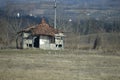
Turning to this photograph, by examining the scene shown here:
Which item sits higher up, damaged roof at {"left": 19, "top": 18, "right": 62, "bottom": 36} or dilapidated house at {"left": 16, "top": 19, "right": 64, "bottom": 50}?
damaged roof at {"left": 19, "top": 18, "right": 62, "bottom": 36}

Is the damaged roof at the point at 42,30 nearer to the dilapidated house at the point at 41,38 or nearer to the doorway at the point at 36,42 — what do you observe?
the dilapidated house at the point at 41,38

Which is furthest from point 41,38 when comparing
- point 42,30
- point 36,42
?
point 42,30

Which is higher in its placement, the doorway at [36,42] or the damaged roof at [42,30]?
the damaged roof at [42,30]

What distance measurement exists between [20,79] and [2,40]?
2337 inches

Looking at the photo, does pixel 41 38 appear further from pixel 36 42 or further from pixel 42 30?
pixel 42 30

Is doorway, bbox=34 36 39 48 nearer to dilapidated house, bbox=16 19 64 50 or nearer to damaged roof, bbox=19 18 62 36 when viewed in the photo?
dilapidated house, bbox=16 19 64 50

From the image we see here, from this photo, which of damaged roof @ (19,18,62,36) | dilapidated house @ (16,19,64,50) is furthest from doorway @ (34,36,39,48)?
damaged roof @ (19,18,62,36)

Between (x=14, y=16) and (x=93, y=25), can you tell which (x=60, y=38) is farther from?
(x=93, y=25)

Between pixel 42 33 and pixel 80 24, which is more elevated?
pixel 42 33

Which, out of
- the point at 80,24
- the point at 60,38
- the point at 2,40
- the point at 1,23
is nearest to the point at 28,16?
the point at 80,24

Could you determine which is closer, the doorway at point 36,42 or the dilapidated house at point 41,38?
the dilapidated house at point 41,38

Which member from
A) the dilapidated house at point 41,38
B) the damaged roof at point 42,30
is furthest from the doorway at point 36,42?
the damaged roof at point 42,30

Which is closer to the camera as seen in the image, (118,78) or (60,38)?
(118,78)

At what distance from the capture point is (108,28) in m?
133
